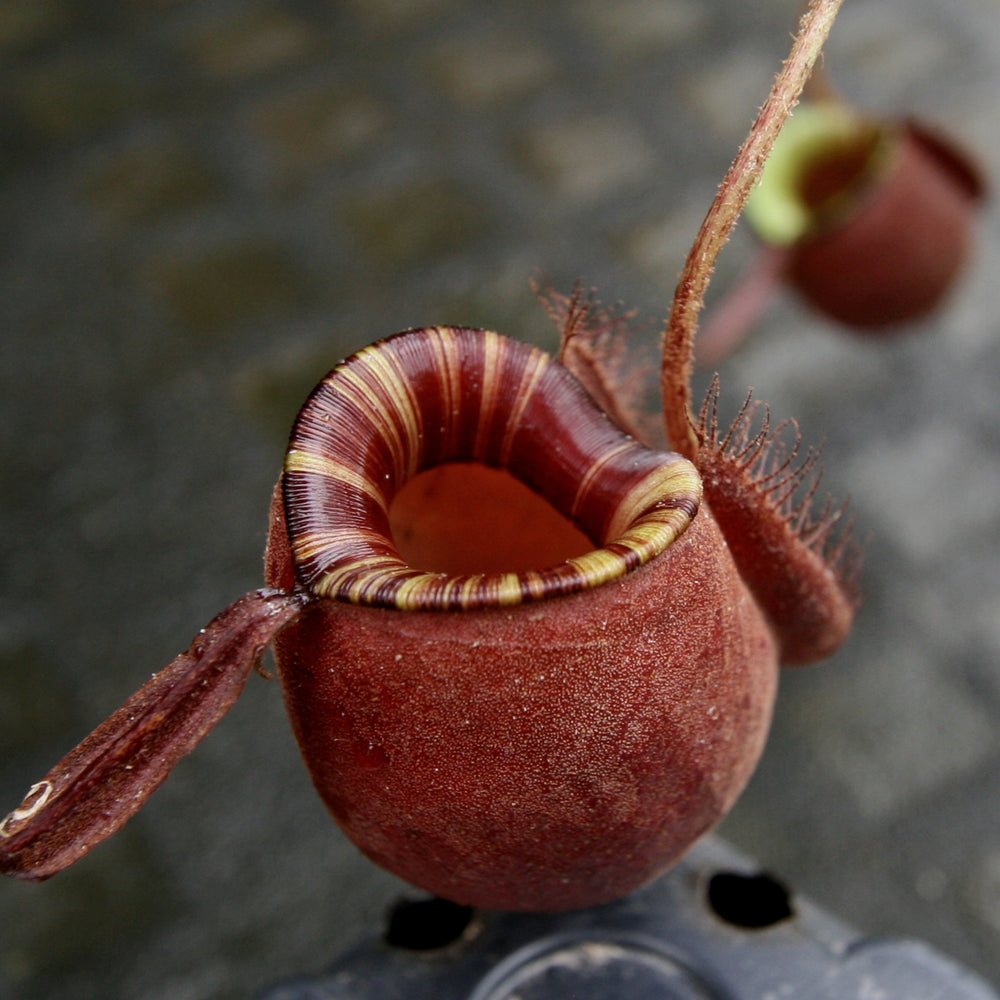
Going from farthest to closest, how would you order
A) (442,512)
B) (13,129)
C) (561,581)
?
(13,129) < (442,512) < (561,581)

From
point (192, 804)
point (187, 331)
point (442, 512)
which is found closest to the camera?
point (442, 512)

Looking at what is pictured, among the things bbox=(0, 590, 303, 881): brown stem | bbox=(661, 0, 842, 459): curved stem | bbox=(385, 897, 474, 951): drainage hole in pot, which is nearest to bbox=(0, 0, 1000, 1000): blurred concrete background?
bbox=(385, 897, 474, 951): drainage hole in pot

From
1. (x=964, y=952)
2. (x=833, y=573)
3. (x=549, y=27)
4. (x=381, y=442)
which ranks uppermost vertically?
(x=549, y=27)

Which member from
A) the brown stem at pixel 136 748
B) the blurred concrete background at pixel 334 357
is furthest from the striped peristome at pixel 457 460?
the blurred concrete background at pixel 334 357

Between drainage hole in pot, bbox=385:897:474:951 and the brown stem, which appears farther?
drainage hole in pot, bbox=385:897:474:951

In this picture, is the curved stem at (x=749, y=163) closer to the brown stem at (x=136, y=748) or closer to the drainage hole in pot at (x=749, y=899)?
the brown stem at (x=136, y=748)

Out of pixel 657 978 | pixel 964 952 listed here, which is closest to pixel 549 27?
pixel 964 952

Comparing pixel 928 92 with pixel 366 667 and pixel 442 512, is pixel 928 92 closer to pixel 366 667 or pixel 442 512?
pixel 442 512

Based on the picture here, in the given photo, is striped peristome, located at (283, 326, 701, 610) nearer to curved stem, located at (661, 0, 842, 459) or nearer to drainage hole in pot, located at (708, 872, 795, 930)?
curved stem, located at (661, 0, 842, 459)
